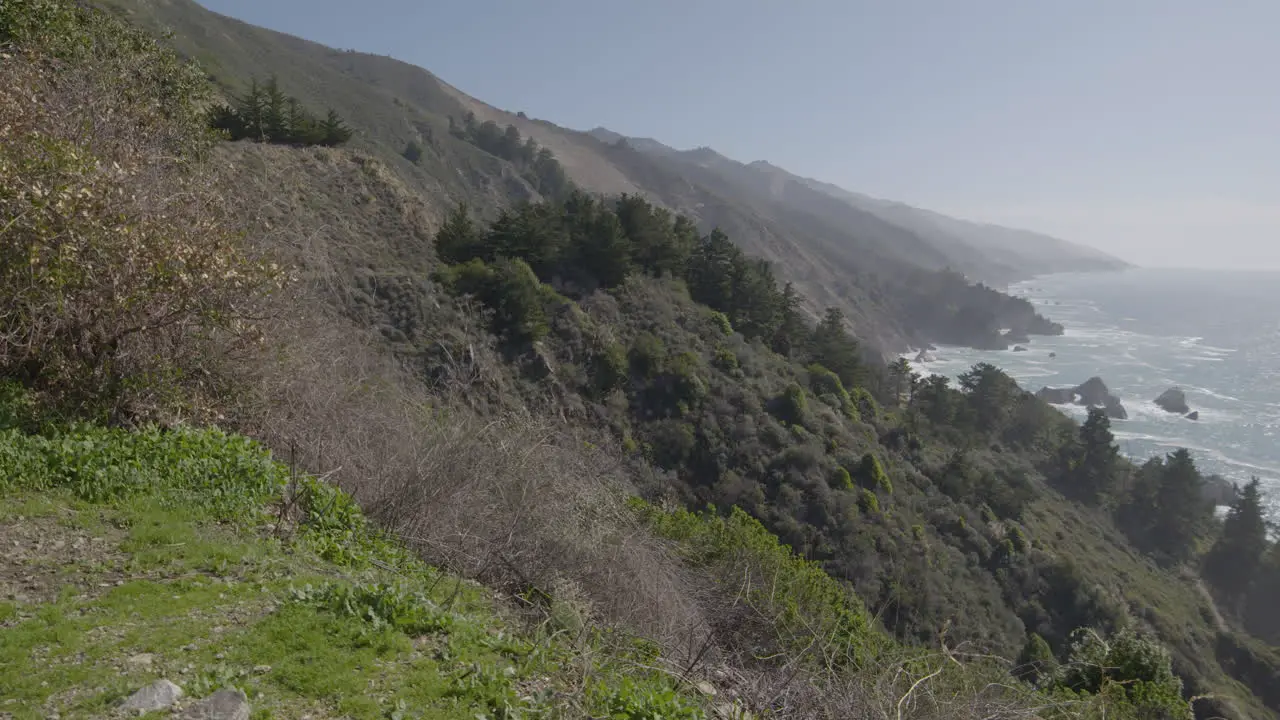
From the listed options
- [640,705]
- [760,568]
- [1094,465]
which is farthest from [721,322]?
[1094,465]

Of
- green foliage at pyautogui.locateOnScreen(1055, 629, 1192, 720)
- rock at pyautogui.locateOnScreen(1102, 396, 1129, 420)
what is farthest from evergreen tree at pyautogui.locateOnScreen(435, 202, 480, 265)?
rock at pyautogui.locateOnScreen(1102, 396, 1129, 420)

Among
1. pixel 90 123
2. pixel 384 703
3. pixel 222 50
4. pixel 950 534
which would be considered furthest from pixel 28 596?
pixel 222 50

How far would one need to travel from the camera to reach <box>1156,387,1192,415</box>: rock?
199 feet

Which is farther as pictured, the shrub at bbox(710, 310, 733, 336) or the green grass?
the shrub at bbox(710, 310, 733, 336)

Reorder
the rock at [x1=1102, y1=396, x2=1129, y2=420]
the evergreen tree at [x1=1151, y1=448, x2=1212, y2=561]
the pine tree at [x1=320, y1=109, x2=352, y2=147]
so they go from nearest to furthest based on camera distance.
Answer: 1. the pine tree at [x1=320, y1=109, x2=352, y2=147]
2. the evergreen tree at [x1=1151, y1=448, x2=1212, y2=561]
3. the rock at [x1=1102, y1=396, x2=1129, y2=420]

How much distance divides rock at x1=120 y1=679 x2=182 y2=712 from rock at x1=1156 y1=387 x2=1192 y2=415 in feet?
251

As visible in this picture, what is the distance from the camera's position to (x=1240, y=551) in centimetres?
3666

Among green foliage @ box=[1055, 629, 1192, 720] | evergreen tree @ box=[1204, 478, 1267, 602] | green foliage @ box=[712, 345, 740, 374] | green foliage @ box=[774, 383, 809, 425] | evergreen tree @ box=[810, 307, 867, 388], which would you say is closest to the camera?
green foliage @ box=[1055, 629, 1192, 720]

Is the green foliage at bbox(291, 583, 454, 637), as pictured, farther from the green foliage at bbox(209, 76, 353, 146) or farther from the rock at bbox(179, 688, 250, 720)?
the green foliage at bbox(209, 76, 353, 146)

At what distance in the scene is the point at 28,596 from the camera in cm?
420

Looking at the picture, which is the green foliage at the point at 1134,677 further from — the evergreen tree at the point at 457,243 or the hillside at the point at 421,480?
the evergreen tree at the point at 457,243

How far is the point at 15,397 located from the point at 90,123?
4.62 meters

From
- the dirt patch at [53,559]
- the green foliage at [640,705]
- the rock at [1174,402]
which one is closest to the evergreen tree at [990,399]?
the rock at [1174,402]

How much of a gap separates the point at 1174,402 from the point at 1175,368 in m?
18.2
